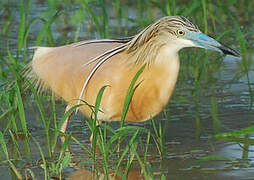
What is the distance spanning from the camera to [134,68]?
488 cm

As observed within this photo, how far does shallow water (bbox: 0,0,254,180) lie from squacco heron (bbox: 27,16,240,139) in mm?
317

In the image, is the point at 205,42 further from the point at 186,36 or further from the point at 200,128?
the point at 200,128

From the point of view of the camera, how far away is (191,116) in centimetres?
562

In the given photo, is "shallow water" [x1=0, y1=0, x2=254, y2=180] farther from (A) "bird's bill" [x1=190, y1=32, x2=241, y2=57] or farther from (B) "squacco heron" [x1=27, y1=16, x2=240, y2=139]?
(A) "bird's bill" [x1=190, y1=32, x2=241, y2=57]

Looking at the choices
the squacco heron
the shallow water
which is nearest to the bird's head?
the squacco heron

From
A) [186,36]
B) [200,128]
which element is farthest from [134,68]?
[200,128]

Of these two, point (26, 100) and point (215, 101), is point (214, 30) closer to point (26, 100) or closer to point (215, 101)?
point (215, 101)

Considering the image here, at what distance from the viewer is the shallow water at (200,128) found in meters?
4.49

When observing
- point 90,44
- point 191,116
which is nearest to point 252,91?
point 191,116

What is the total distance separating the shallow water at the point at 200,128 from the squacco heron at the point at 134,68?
32 centimetres

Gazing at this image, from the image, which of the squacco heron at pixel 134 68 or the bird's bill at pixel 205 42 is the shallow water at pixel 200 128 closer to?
the squacco heron at pixel 134 68

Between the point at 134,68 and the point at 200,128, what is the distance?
30.0 inches

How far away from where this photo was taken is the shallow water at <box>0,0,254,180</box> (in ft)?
14.7

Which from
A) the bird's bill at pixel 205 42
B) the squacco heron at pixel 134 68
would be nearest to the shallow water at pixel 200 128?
the squacco heron at pixel 134 68
